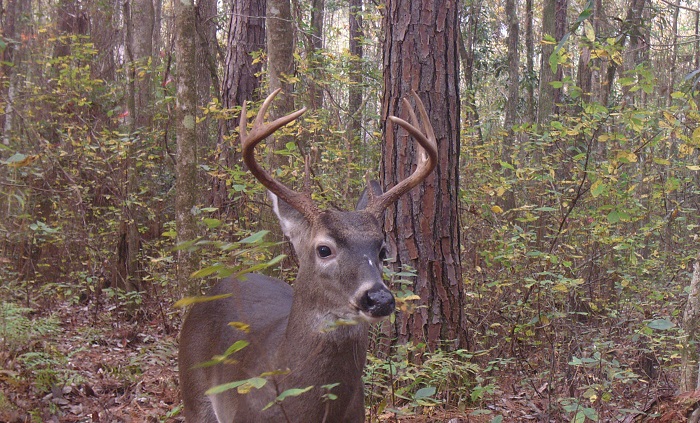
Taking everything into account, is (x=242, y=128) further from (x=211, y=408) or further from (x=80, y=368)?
(x=80, y=368)

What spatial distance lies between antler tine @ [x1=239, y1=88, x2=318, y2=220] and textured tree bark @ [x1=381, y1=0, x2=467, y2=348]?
174 cm

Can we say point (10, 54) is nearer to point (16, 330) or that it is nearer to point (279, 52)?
point (279, 52)

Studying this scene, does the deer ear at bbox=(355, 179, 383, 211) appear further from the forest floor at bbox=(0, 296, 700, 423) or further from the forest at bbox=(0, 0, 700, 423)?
the forest floor at bbox=(0, 296, 700, 423)

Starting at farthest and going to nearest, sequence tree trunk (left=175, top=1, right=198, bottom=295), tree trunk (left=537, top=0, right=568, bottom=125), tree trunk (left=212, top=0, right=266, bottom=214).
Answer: tree trunk (left=537, top=0, right=568, bottom=125) < tree trunk (left=212, top=0, right=266, bottom=214) < tree trunk (left=175, top=1, right=198, bottom=295)

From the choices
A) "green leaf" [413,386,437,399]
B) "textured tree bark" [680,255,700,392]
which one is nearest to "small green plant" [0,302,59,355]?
"green leaf" [413,386,437,399]

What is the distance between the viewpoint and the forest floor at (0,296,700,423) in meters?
5.49

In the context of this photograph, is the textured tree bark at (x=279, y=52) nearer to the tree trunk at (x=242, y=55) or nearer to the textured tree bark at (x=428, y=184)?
the textured tree bark at (x=428, y=184)

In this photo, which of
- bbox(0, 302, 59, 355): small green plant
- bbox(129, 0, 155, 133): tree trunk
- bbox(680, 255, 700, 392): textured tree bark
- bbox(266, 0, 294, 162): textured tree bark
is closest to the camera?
bbox(680, 255, 700, 392): textured tree bark

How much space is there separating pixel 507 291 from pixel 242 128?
170 inches

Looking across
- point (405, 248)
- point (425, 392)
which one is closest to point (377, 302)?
point (425, 392)

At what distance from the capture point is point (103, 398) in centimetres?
627

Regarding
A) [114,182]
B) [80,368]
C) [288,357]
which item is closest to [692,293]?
[288,357]

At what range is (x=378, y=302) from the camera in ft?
12.2

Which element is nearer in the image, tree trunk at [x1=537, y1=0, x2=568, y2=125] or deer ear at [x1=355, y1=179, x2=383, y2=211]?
deer ear at [x1=355, y1=179, x2=383, y2=211]
